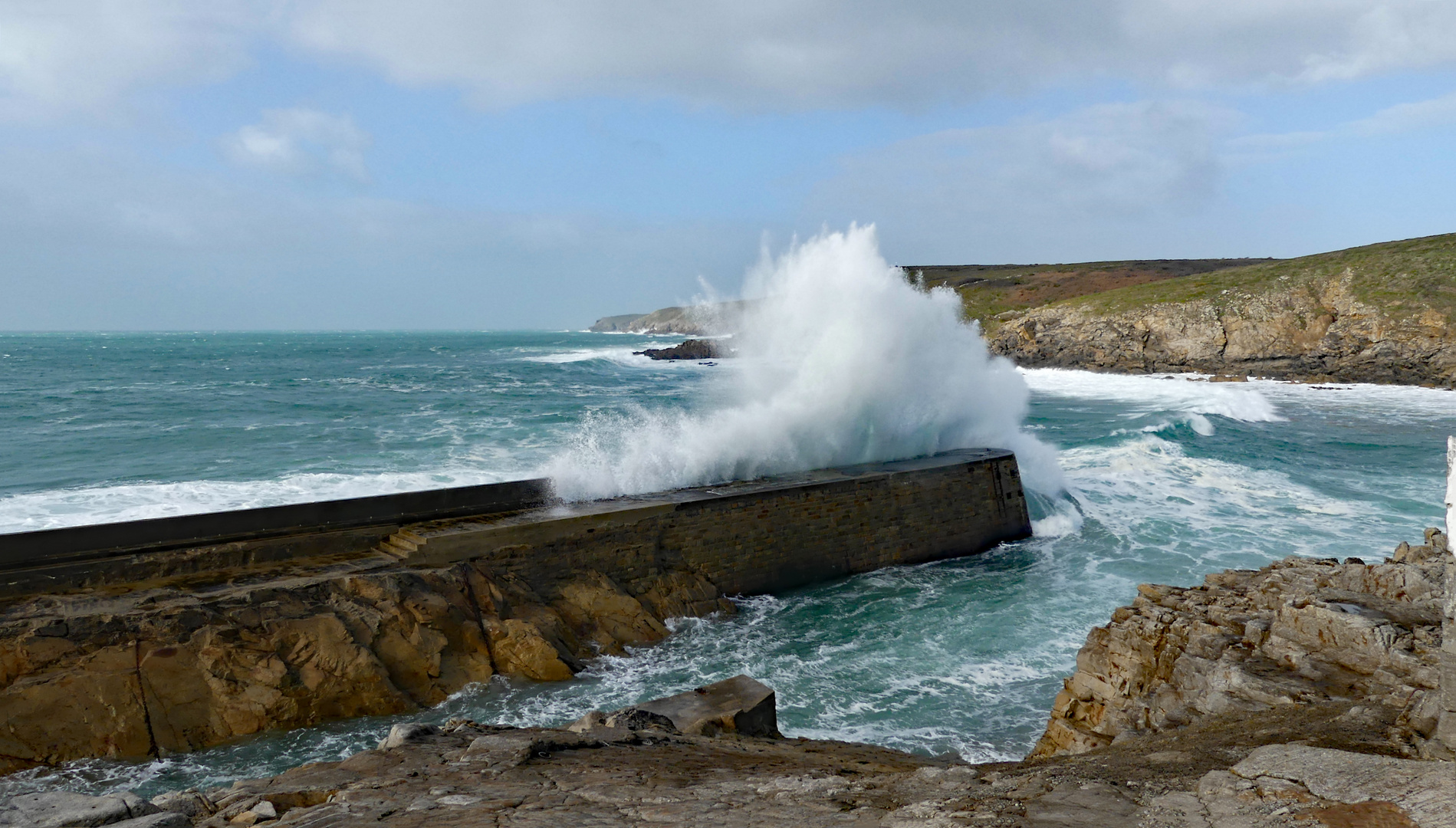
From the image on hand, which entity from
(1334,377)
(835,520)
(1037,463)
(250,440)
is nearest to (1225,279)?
(1334,377)

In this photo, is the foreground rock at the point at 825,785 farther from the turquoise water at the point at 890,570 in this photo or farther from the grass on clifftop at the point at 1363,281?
the grass on clifftop at the point at 1363,281

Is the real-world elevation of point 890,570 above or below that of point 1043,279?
below

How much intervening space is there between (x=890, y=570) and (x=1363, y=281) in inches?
1831

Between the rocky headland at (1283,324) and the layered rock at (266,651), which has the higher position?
the rocky headland at (1283,324)

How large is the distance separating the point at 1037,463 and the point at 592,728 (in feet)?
47.4

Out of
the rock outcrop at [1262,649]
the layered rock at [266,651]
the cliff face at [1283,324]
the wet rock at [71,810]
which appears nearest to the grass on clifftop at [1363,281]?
the cliff face at [1283,324]

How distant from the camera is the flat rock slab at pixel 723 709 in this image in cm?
671

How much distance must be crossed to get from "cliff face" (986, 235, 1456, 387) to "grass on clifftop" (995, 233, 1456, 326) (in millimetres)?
74

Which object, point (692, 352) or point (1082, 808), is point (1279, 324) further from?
point (1082, 808)

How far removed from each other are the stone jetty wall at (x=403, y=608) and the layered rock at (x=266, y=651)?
0.02 meters

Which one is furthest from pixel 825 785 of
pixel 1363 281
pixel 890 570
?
pixel 1363 281

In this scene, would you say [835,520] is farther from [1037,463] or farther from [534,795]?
[534,795]

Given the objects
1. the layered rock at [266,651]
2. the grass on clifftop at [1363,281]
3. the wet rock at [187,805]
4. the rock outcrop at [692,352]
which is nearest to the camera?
the wet rock at [187,805]

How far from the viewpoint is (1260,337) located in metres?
45.1
